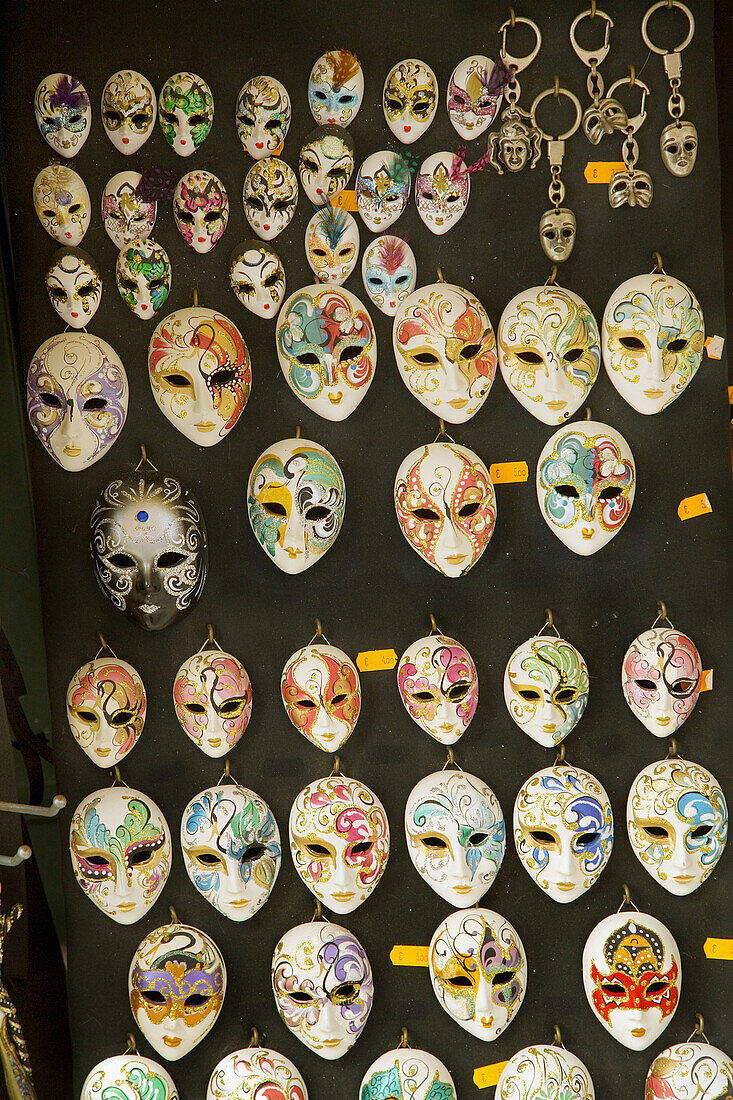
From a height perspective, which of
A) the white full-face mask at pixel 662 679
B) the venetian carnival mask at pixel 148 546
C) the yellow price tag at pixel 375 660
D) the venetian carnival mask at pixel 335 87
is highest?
the venetian carnival mask at pixel 335 87

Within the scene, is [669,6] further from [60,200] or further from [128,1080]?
[128,1080]

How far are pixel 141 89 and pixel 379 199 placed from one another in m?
0.58

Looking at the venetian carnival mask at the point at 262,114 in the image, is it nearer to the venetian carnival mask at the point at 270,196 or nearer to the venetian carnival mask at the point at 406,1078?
the venetian carnival mask at the point at 270,196

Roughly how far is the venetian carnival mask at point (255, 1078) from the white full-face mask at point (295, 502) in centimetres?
109

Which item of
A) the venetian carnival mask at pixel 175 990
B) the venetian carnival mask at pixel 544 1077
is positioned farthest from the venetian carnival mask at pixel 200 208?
the venetian carnival mask at pixel 544 1077

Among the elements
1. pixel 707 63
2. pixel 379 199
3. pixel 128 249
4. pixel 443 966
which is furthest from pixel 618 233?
pixel 443 966

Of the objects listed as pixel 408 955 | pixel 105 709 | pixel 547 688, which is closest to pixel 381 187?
pixel 547 688

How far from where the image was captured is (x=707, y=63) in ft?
6.24

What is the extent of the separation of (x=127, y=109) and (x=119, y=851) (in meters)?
1.64

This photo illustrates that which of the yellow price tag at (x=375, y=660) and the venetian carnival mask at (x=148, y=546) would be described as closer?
the venetian carnival mask at (x=148, y=546)

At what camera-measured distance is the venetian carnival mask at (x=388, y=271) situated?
1870mm

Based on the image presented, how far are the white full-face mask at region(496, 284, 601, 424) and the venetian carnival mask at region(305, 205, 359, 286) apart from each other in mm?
377

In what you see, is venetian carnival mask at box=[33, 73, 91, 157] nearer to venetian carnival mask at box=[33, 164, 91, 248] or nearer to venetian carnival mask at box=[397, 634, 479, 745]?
venetian carnival mask at box=[33, 164, 91, 248]

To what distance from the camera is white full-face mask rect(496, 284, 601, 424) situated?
1.85 metres
